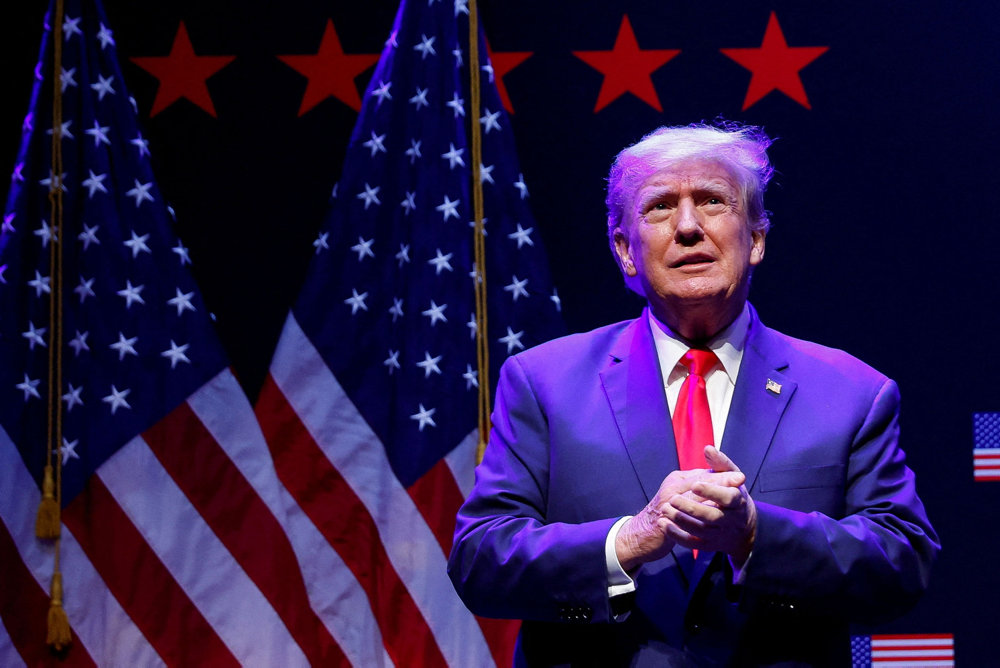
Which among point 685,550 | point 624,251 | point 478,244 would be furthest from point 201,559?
point 685,550

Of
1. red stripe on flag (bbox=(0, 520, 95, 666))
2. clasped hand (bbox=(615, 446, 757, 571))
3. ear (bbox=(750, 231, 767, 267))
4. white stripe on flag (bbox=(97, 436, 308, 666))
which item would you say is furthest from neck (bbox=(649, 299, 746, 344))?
red stripe on flag (bbox=(0, 520, 95, 666))

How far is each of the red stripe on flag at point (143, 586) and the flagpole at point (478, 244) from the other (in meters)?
0.91

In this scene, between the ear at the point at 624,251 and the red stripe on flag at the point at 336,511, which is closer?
the ear at the point at 624,251

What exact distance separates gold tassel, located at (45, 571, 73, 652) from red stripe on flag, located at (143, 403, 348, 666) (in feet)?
1.38

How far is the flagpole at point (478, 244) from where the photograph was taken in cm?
290

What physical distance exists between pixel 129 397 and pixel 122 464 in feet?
0.62

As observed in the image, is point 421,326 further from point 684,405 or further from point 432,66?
point 684,405

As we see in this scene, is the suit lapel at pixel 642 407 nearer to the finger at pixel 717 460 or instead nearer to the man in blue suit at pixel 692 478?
the man in blue suit at pixel 692 478

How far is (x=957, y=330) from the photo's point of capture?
306 cm

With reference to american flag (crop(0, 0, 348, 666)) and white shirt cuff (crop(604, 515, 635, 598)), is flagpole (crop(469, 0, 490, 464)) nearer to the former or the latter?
american flag (crop(0, 0, 348, 666))

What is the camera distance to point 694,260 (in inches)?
65.2

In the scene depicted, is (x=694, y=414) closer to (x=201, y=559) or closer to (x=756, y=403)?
(x=756, y=403)

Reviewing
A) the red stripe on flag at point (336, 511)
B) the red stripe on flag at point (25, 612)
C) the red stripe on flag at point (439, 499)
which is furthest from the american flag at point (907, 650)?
the red stripe on flag at point (25, 612)

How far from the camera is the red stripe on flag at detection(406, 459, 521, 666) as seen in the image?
287cm
